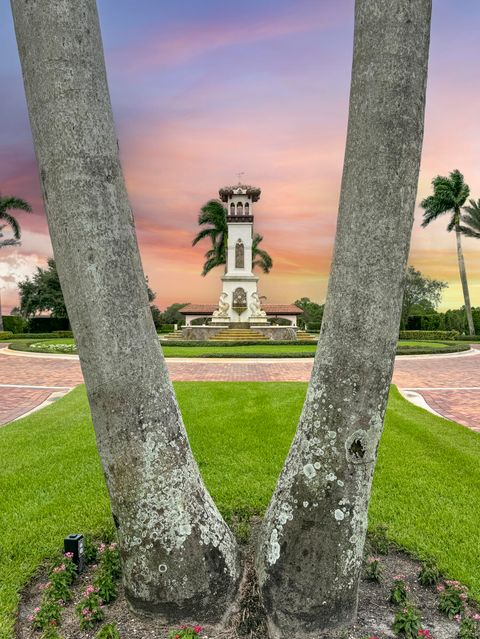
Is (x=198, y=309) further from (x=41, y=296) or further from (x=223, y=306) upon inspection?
(x=41, y=296)

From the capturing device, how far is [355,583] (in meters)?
2.18

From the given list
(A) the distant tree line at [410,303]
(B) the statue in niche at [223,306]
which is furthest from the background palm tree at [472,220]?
(B) the statue in niche at [223,306]

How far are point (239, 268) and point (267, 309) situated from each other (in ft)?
20.6

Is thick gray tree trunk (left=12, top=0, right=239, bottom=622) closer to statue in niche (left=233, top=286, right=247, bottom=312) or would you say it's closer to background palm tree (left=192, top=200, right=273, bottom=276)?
statue in niche (left=233, top=286, right=247, bottom=312)

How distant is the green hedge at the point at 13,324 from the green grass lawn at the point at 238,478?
34.6m

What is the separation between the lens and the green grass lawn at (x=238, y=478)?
315cm

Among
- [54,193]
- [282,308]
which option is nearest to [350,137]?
[54,193]

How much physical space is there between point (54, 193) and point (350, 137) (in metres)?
1.40

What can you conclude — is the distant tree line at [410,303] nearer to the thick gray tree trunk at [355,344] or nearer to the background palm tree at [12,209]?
the background palm tree at [12,209]

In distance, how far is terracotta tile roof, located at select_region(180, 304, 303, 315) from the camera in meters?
37.3

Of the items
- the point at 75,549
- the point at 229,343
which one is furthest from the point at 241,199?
the point at 75,549

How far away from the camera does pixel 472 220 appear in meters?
32.5

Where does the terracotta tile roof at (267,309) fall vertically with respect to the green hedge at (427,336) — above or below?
above

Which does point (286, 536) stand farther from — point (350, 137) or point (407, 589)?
point (350, 137)
